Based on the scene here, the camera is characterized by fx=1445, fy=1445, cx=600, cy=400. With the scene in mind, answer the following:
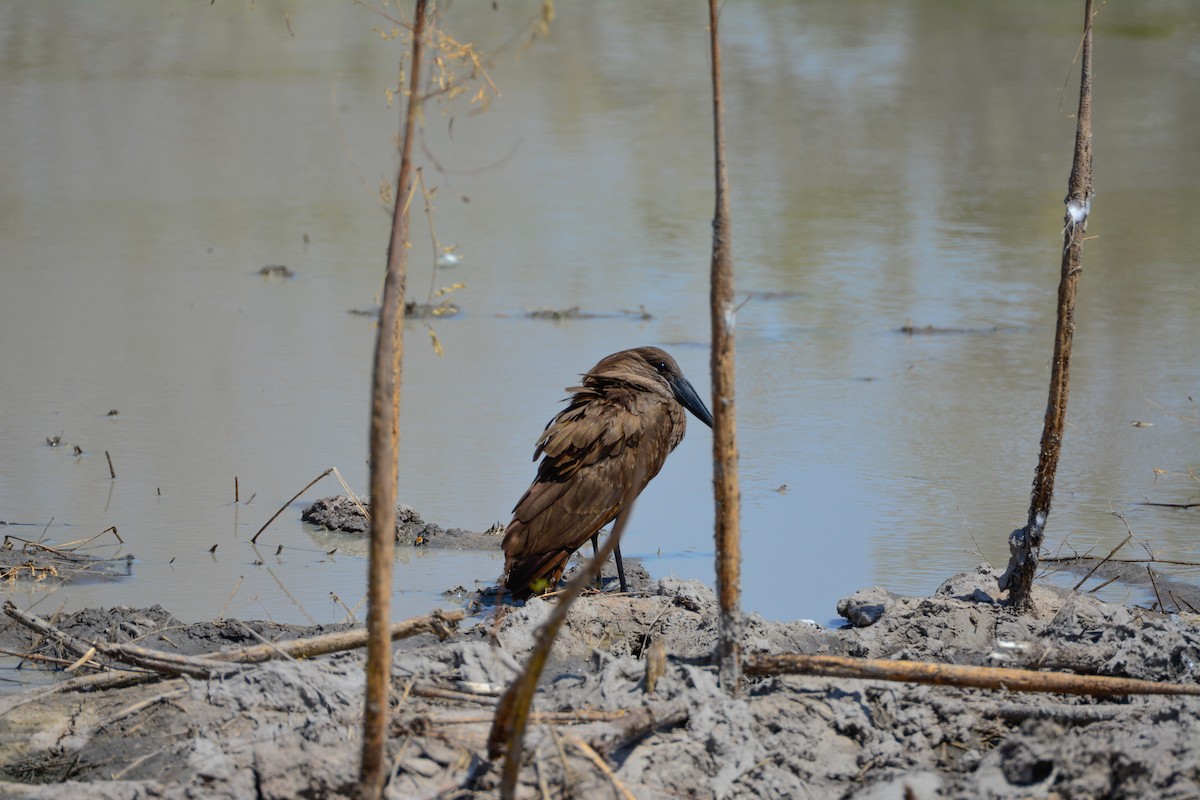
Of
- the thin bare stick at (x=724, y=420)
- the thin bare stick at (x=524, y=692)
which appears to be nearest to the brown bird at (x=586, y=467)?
the thin bare stick at (x=724, y=420)

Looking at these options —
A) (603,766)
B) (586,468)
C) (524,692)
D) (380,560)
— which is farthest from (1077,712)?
(586,468)

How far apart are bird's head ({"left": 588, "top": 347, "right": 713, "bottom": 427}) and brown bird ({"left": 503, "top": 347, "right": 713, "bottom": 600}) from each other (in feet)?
0.09

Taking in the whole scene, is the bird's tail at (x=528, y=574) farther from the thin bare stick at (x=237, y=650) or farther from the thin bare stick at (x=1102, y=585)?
the thin bare stick at (x=1102, y=585)

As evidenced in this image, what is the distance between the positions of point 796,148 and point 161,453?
9.11 metres

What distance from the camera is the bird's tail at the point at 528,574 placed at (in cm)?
533

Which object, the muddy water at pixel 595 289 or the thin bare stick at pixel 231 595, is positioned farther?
the muddy water at pixel 595 289

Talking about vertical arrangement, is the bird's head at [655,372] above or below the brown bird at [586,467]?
above

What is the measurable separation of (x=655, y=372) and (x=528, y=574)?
53.7 inches

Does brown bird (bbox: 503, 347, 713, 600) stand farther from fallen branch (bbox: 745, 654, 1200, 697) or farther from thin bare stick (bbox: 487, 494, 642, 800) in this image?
thin bare stick (bbox: 487, 494, 642, 800)

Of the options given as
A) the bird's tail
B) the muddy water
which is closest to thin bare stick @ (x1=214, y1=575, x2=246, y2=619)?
the muddy water

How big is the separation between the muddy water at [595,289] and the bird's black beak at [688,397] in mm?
410

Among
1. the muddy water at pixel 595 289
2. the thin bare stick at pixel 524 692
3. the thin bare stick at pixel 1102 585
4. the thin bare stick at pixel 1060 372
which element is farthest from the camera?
the muddy water at pixel 595 289

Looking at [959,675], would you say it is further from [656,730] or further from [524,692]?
[524,692]

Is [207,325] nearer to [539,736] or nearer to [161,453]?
[161,453]
